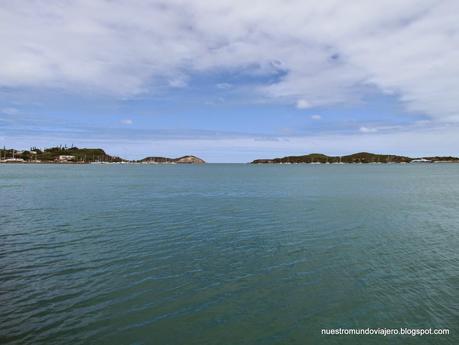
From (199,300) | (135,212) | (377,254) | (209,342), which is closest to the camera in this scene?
(209,342)

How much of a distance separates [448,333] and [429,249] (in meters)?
13.6

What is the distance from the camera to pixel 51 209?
Result: 44344mm

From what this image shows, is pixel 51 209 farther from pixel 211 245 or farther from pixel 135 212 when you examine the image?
pixel 211 245

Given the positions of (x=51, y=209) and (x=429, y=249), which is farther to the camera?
(x=51, y=209)

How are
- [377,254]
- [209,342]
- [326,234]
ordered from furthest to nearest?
[326,234] < [377,254] < [209,342]

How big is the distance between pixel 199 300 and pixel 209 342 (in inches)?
135

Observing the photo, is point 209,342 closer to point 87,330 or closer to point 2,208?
point 87,330

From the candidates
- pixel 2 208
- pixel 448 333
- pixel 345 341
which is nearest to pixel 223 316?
pixel 345 341

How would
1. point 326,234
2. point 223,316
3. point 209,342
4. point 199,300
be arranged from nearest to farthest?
1. point 209,342
2. point 223,316
3. point 199,300
4. point 326,234

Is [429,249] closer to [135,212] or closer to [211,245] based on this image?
[211,245]

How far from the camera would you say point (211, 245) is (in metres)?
26.0

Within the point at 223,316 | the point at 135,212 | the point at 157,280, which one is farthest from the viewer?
the point at 135,212

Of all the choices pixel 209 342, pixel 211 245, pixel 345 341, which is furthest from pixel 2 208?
pixel 345 341

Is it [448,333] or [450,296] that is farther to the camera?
[450,296]
